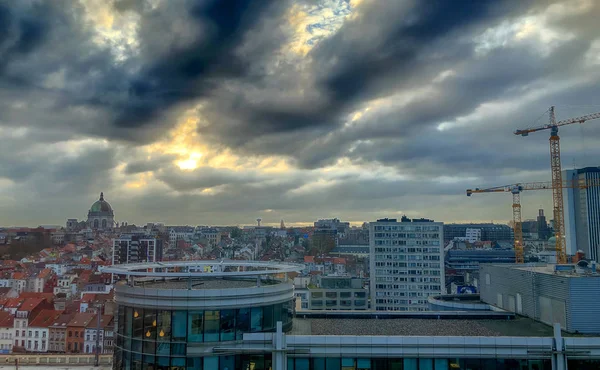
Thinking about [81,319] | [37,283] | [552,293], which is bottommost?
[81,319]

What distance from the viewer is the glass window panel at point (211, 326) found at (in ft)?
76.1

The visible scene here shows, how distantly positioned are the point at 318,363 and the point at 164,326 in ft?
26.8

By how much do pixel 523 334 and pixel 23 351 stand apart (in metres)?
→ 93.2

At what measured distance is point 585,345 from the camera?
22.6 meters

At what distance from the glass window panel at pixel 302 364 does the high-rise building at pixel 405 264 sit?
91925 mm

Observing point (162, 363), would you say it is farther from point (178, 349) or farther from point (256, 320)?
point (256, 320)

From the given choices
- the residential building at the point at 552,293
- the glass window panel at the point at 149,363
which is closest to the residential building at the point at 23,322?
the glass window panel at the point at 149,363

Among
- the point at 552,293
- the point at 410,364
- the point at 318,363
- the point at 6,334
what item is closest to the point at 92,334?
the point at 6,334

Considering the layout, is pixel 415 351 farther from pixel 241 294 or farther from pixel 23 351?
pixel 23 351

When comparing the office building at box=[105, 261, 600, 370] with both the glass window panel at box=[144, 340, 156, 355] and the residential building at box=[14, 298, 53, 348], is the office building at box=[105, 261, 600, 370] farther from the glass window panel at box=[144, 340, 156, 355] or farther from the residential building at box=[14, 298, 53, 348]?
the residential building at box=[14, 298, 53, 348]

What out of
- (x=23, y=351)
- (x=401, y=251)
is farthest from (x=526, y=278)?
(x=23, y=351)

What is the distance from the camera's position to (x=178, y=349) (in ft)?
75.8

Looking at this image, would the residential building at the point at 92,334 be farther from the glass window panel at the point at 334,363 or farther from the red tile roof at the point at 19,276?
the glass window panel at the point at 334,363

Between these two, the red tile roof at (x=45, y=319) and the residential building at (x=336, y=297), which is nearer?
the red tile roof at (x=45, y=319)
